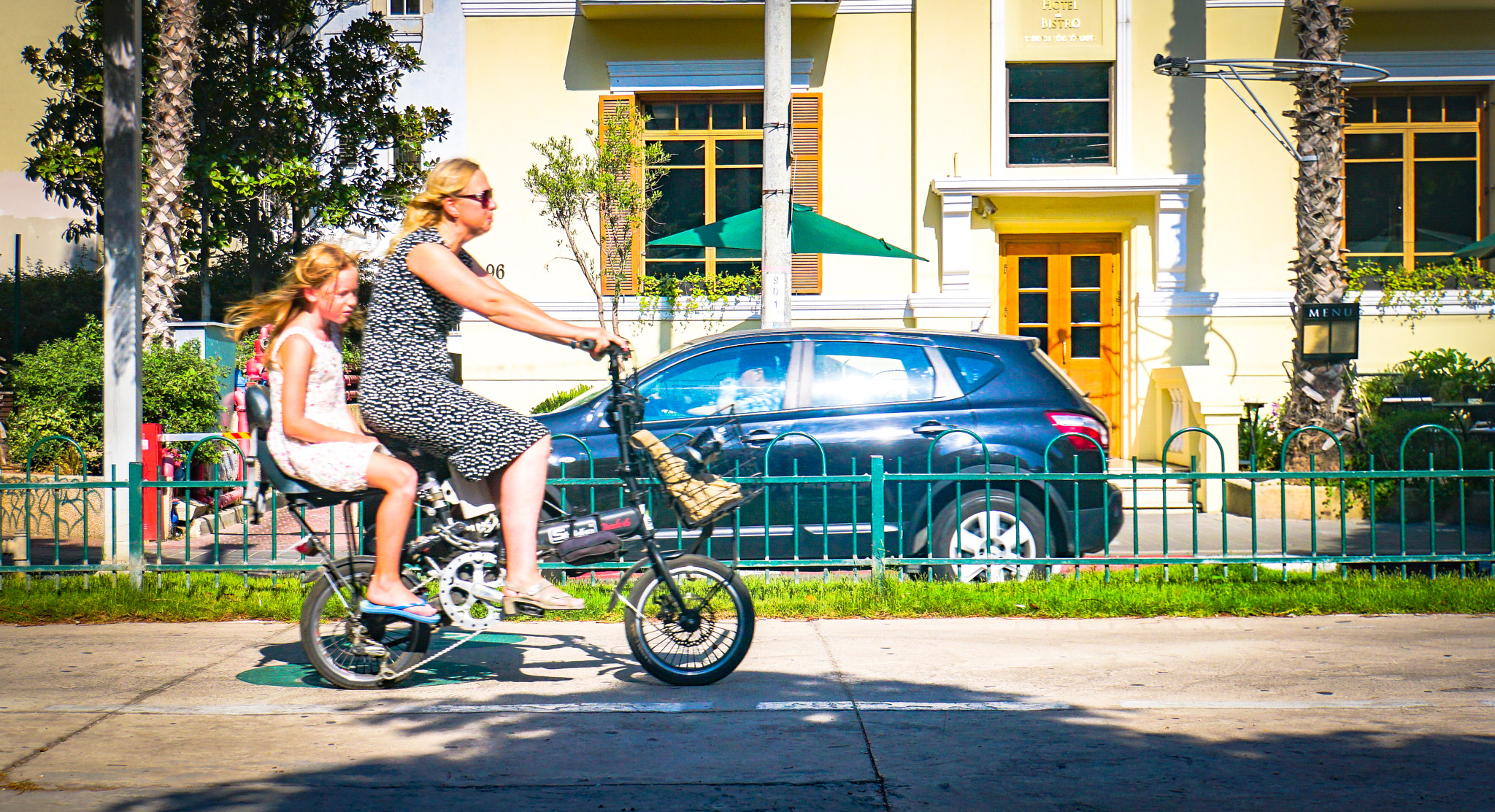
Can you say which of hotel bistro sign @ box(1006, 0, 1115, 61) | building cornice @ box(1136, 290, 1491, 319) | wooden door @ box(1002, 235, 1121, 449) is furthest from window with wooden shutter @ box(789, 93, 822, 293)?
building cornice @ box(1136, 290, 1491, 319)

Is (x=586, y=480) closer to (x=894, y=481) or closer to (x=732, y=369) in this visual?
(x=732, y=369)

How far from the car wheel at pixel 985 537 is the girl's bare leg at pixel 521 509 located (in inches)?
119

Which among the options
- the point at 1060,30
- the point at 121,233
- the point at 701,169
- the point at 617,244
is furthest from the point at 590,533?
the point at 1060,30

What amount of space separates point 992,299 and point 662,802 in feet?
36.5

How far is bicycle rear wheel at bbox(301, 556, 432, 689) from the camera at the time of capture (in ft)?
15.9

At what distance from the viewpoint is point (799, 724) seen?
436 centimetres

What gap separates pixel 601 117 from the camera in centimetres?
1394

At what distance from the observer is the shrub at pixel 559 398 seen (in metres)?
12.4

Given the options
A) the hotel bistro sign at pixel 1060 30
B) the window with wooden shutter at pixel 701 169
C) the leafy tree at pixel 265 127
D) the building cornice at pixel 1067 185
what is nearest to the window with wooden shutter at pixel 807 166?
the window with wooden shutter at pixel 701 169

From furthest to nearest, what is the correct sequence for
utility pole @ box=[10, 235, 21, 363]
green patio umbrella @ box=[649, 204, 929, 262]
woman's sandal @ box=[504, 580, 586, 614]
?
utility pole @ box=[10, 235, 21, 363] → green patio umbrella @ box=[649, 204, 929, 262] → woman's sandal @ box=[504, 580, 586, 614]

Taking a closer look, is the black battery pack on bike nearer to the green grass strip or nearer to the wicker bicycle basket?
the wicker bicycle basket

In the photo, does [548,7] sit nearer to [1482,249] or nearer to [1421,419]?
[1421,419]

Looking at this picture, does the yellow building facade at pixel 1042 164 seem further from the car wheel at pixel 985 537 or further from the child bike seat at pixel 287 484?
the child bike seat at pixel 287 484

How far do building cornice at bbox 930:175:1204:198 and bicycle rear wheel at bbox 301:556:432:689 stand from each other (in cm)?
987
